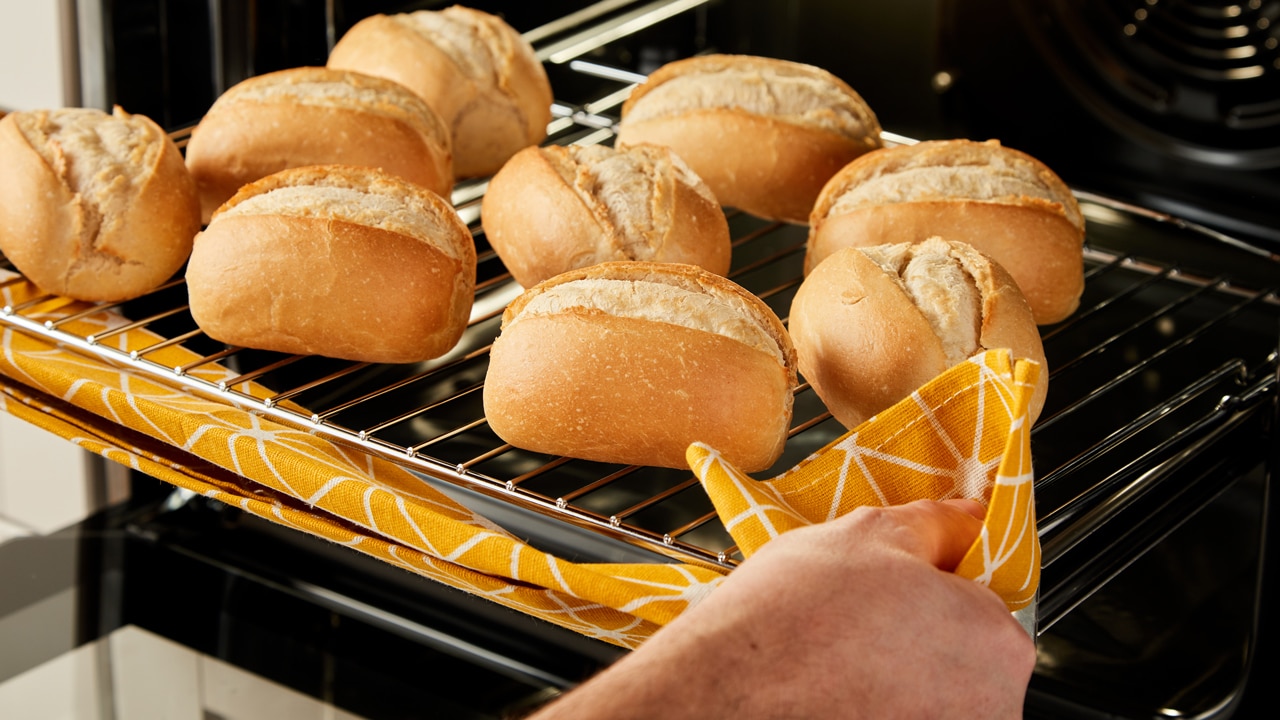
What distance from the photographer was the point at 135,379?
0.92m

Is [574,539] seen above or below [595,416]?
below

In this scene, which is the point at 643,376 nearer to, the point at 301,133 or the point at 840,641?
the point at 840,641

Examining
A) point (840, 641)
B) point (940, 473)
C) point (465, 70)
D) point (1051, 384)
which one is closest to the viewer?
point (840, 641)

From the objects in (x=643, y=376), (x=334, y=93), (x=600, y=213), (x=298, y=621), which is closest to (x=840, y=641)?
(x=643, y=376)

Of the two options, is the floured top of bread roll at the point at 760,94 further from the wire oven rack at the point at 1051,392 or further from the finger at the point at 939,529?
the finger at the point at 939,529

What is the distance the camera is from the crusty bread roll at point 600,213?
100 centimetres

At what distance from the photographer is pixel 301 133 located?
1075 mm

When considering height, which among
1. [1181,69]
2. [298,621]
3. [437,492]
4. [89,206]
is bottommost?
[298,621]

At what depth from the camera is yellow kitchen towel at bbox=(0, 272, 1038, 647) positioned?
2.30ft

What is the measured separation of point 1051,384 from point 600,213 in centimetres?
39

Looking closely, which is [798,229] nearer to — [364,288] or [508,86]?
[508,86]

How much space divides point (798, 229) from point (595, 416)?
51 cm

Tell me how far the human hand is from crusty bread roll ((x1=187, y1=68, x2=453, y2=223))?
22.9 inches

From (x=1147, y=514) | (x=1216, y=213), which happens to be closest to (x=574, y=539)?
(x=1147, y=514)
